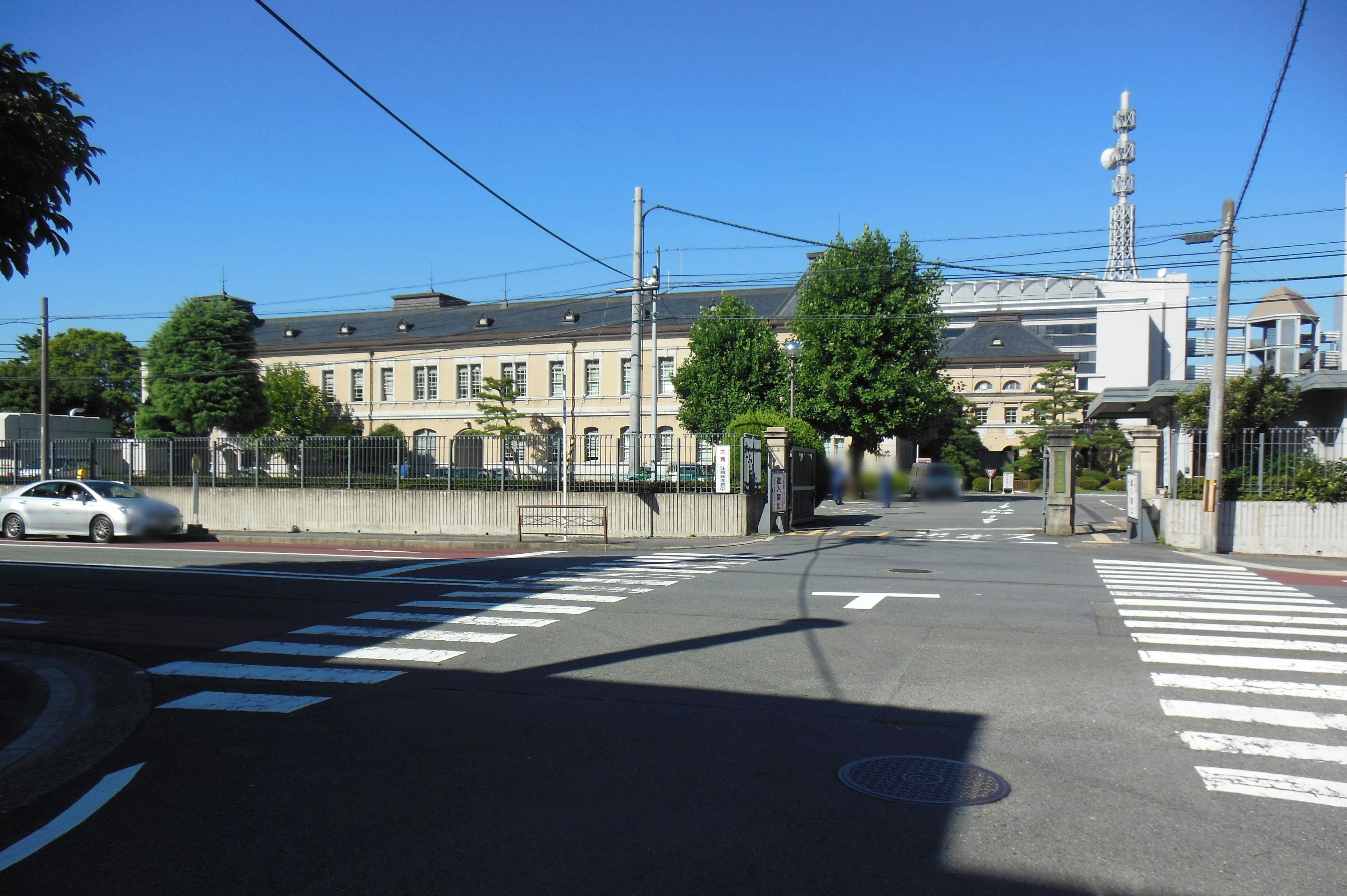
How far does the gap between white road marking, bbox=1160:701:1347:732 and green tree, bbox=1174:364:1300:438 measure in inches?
622

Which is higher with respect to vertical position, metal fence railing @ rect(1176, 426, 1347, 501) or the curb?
metal fence railing @ rect(1176, 426, 1347, 501)

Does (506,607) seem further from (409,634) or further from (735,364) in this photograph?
(735,364)

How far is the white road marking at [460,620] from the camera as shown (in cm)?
1026

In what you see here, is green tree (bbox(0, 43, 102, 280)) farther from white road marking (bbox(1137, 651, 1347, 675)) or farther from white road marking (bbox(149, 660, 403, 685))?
white road marking (bbox(1137, 651, 1347, 675))

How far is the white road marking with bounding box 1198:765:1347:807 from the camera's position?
4973mm

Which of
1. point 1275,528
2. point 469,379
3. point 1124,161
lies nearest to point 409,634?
point 1275,528

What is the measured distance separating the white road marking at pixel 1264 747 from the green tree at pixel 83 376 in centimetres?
7887

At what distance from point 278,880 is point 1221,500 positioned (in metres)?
20.8

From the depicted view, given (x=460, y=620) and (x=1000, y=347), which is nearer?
(x=460, y=620)

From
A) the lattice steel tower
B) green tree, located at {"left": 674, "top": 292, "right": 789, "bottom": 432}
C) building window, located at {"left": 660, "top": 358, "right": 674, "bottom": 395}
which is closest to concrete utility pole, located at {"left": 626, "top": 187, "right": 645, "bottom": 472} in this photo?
green tree, located at {"left": 674, "top": 292, "right": 789, "bottom": 432}

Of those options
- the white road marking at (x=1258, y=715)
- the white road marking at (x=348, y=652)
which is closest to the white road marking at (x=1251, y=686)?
the white road marking at (x=1258, y=715)

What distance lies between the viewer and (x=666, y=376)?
2366 inches

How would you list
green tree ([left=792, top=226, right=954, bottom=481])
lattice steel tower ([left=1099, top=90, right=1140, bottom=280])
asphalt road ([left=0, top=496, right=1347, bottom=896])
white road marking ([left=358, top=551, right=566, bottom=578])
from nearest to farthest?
1. asphalt road ([left=0, top=496, right=1347, bottom=896])
2. white road marking ([left=358, top=551, right=566, bottom=578])
3. green tree ([left=792, top=226, right=954, bottom=481])
4. lattice steel tower ([left=1099, top=90, right=1140, bottom=280])

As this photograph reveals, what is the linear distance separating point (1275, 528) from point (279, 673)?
763 inches
